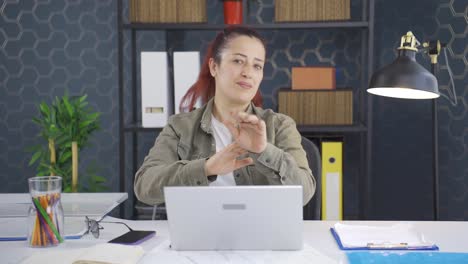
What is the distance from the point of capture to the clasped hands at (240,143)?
4.89ft

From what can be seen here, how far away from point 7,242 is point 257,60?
965 millimetres

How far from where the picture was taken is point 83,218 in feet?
5.54

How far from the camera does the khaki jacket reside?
5.49 feet

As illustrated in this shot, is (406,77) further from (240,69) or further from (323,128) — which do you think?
(323,128)

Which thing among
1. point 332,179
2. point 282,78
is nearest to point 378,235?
point 332,179

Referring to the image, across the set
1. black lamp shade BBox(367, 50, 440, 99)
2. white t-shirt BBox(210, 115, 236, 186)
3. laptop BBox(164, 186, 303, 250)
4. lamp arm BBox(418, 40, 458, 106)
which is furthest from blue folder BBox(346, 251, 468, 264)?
lamp arm BBox(418, 40, 458, 106)

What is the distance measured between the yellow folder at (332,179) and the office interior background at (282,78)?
0.76ft

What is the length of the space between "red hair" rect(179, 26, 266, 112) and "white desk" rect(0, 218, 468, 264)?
64 cm

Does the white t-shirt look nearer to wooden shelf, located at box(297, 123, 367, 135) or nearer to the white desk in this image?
the white desk

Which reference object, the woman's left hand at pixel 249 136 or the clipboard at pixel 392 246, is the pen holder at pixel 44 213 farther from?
the clipboard at pixel 392 246

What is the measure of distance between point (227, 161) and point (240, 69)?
44cm

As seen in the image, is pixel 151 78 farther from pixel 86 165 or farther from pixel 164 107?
pixel 86 165

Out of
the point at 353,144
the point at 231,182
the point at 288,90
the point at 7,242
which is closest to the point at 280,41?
the point at 288,90

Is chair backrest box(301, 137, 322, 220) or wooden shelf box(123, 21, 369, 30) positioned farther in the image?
wooden shelf box(123, 21, 369, 30)
